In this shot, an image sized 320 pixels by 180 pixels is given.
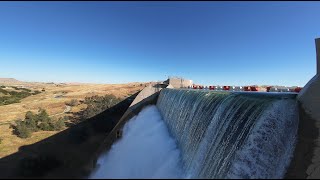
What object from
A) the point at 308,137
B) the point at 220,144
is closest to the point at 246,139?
the point at 220,144

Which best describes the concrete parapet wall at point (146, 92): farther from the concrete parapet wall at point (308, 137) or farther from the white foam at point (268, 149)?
the white foam at point (268, 149)

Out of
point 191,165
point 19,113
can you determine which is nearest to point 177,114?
point 191,165

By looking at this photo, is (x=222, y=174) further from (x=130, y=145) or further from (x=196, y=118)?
(x=130, y=145)

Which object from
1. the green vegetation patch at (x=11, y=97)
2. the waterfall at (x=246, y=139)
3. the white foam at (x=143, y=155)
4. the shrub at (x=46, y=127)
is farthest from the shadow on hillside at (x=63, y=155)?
the green vegetation patch at (x=11, y=97)

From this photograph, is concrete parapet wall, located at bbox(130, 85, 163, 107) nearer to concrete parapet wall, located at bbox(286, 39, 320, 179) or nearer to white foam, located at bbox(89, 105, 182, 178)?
white foam, located at bbox(89, 105, 182, 178)

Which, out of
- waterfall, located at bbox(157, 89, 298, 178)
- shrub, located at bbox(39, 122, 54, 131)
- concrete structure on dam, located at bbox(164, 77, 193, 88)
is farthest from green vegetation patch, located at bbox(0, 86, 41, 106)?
waterfall, located at bbox(157, 89, 298, 178)
